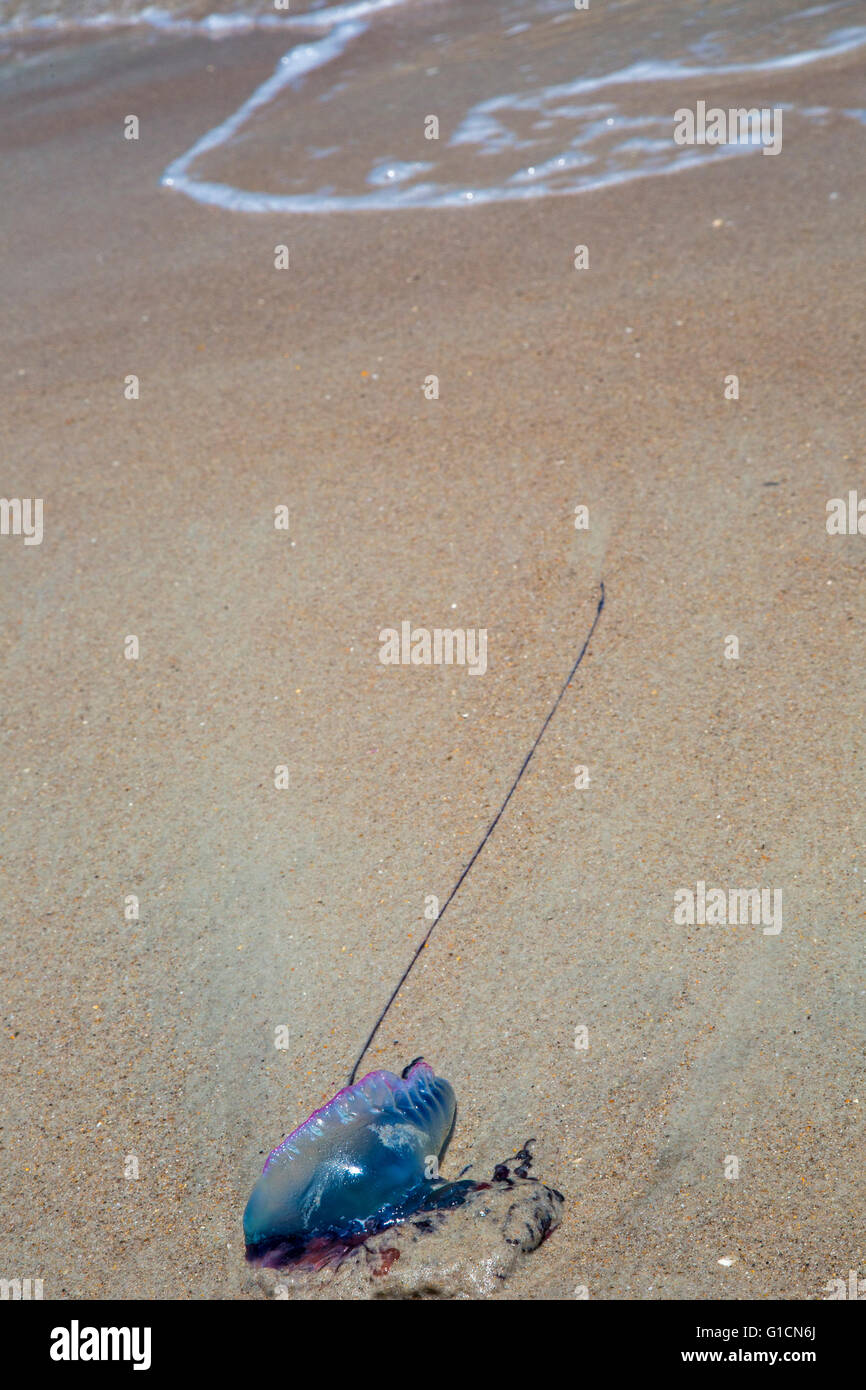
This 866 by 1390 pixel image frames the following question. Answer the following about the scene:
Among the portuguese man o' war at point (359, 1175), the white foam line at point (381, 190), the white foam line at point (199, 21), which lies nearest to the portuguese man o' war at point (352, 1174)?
the portuguese man o' war at point (359, 1175)

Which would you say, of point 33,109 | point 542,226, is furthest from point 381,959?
point 33,109

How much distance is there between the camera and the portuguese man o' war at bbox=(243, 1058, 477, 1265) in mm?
1994

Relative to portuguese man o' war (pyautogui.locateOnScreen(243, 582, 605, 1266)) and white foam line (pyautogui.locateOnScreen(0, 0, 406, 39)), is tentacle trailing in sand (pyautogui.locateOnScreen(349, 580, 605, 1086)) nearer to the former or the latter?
portuguese man o' war (pyautogui.locateOnScreen(243, 582, 605, 1266))

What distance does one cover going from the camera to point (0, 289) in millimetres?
5008

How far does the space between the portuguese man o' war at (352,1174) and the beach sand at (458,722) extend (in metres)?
0.06

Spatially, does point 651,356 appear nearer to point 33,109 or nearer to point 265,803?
point 265,803

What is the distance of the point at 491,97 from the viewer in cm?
639

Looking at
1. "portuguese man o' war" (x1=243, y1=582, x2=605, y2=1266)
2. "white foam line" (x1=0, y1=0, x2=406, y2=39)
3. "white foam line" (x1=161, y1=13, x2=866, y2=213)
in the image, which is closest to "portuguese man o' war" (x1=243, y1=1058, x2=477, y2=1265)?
"portuguese man o' war" (x1=243, y1=582, x2=605, y2=1266)

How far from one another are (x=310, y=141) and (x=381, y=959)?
520cm

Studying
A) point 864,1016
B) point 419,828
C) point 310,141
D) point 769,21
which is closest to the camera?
point 864,1016

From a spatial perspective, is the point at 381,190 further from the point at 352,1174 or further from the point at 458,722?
the point at 352,1174

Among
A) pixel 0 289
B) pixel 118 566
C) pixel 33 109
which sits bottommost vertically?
pixel 118 566

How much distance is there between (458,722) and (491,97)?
16.0ft

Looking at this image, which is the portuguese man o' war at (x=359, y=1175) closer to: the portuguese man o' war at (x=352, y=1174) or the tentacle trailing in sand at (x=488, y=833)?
the portuguese man o' war at (x=352, y=1174)
